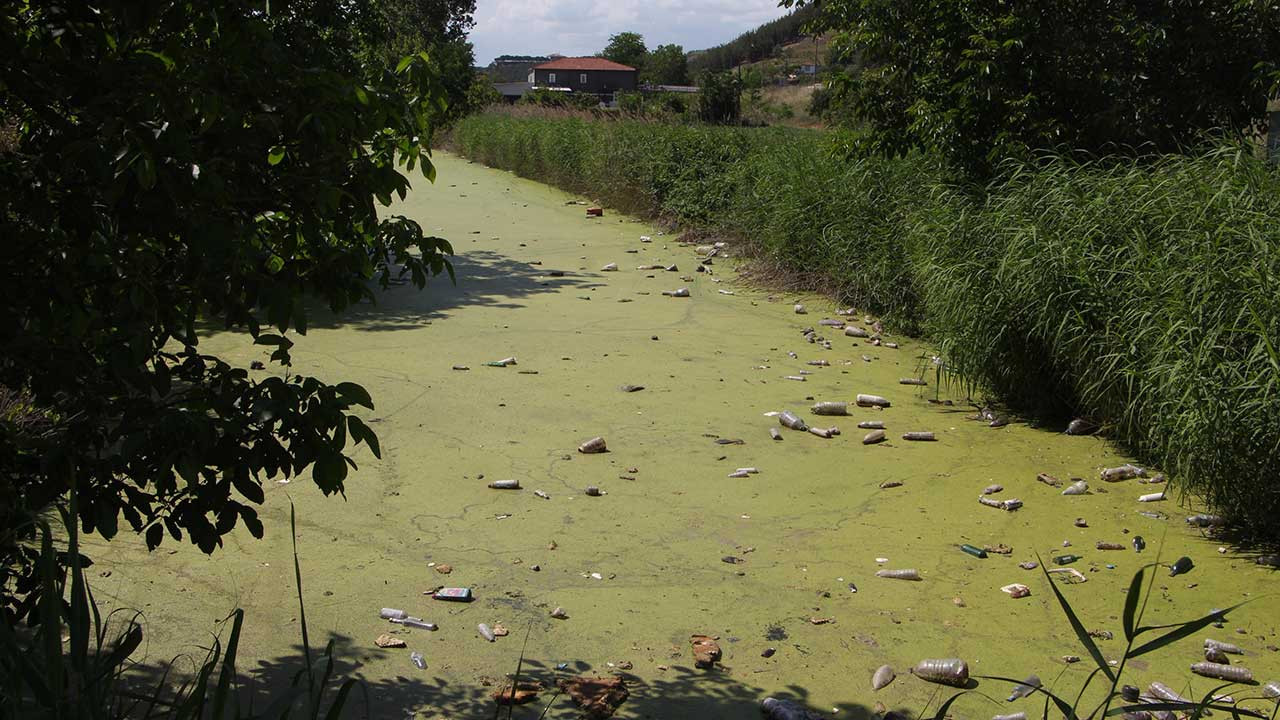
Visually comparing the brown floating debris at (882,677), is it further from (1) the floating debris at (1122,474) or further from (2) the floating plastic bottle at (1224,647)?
(1) the floating debris at (1122,474)

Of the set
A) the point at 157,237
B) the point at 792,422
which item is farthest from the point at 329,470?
the point at 792,422

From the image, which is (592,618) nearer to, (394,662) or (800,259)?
(394,662)

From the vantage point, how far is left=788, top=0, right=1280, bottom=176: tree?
25.4 ft

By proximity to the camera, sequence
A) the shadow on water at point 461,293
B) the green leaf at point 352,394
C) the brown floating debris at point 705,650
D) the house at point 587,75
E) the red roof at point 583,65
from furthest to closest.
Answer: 1. the red roof at point 583,65
2. the house at point 587,75
3. the shadow on water at point 461,293
4. the brown floating debris at point 705,650
5. the green leaf at point 352,394

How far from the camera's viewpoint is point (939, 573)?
438 cm

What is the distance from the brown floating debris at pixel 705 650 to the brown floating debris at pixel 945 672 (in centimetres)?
62

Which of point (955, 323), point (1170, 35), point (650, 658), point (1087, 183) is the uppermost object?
point (1170, 35)

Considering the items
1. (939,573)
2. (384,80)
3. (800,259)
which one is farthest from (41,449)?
(800,259)

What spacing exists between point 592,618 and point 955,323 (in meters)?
3.39

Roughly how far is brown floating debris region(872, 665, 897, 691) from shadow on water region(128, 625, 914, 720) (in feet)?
0.46

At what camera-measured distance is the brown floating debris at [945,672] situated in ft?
11.5

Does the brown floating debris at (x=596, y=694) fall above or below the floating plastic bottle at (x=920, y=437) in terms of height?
below

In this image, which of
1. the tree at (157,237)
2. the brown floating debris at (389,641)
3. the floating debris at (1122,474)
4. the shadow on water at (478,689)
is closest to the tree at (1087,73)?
the floating debris at (1122,474)

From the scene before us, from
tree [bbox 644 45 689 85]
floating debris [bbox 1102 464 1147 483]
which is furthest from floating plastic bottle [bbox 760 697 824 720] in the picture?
tree [bbox 644 45 689 85]
